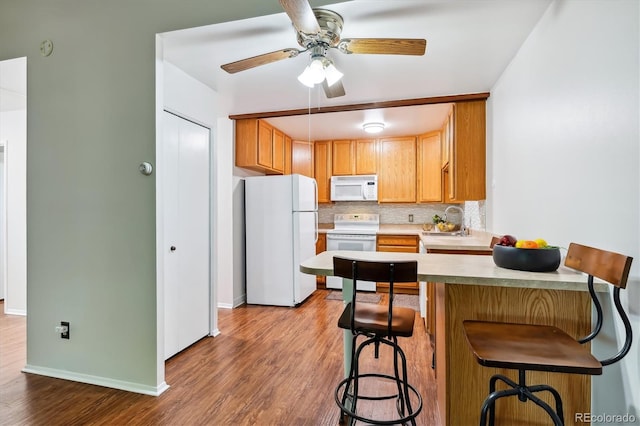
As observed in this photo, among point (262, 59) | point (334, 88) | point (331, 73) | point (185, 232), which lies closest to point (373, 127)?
point (334, 88)

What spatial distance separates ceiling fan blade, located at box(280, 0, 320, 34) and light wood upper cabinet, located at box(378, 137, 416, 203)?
348 centimetres

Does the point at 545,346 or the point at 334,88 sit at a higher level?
the point at 334,88

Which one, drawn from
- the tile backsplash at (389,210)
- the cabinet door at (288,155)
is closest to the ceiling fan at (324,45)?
the cabinet door at (288,155)

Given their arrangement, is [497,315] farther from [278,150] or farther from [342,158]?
[342,158]

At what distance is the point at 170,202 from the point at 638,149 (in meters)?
2.69

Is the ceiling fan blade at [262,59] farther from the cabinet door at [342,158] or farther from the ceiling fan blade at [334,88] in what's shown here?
the cabinet door at [342,158]

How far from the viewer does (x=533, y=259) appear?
1438 mm

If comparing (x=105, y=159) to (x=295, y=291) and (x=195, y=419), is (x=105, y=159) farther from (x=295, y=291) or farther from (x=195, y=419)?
(x=295, y=291)

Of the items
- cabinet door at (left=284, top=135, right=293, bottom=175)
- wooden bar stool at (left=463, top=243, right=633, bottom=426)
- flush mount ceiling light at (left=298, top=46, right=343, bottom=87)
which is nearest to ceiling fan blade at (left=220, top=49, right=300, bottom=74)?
flush mount ceiling light at (left=298, top=46, right=343, bottom=87)

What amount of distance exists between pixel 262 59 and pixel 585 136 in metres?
1.68

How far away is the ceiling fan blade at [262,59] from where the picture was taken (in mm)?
1872

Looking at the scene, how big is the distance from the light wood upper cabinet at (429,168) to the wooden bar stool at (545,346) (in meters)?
3.33

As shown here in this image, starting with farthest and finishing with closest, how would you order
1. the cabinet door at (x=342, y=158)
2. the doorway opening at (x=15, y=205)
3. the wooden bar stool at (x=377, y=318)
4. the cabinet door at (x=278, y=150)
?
the cabinet door at (x=342, y=158) → the cabinet door at (x=278, y=150) → the doorway opening at (x=15, y=205) → the wooden bar stool at (x=377, y=318)

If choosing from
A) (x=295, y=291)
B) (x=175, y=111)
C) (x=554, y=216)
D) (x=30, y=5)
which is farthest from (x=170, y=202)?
(x=554, y=216)
